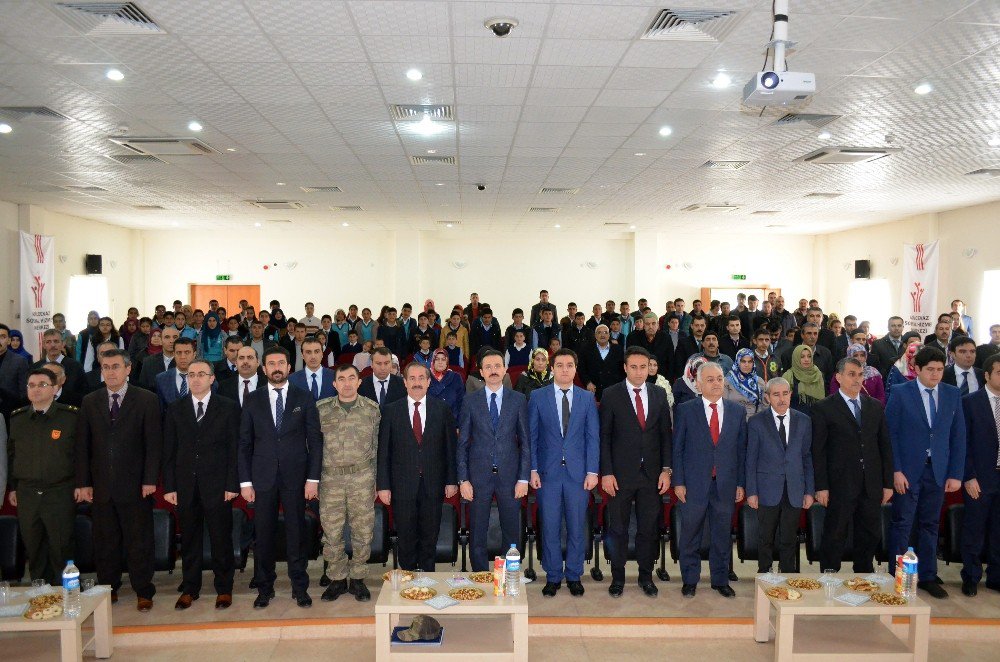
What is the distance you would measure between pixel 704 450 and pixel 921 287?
1165 centimetres

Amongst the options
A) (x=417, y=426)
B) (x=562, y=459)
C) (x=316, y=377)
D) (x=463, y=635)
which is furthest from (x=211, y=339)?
(x=463, y=635)

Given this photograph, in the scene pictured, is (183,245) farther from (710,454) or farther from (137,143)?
(710,454)

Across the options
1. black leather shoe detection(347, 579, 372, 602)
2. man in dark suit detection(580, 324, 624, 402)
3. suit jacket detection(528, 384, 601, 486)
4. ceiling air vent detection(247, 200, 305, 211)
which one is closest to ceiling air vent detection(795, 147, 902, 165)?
man in dark suit detection(580, 324, 624, 402)

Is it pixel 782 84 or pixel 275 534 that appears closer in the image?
pixel 782 84

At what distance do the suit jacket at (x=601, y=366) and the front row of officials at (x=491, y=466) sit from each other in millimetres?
3579

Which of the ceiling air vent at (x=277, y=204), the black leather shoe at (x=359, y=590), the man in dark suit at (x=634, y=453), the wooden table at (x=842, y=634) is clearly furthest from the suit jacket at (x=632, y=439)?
the ceiling air vent at (x=277, y=204)

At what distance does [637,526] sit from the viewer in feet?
16.1

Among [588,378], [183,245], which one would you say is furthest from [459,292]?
[588,378]

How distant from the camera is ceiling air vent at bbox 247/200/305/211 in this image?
13.2 meters

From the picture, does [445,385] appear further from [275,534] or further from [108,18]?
[108,18]

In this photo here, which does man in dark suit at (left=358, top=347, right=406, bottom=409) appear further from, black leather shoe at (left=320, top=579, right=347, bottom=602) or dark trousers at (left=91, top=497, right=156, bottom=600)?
dark trousers at (left=91, top=497, right=156, bottom=600)

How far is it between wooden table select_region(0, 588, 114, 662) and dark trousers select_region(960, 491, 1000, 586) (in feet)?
19.2

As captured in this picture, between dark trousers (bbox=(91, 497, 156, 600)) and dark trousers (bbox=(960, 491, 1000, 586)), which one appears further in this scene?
dark trousers (bbox=(960, 491, 1000, 586))

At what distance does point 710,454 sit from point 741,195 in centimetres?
895
